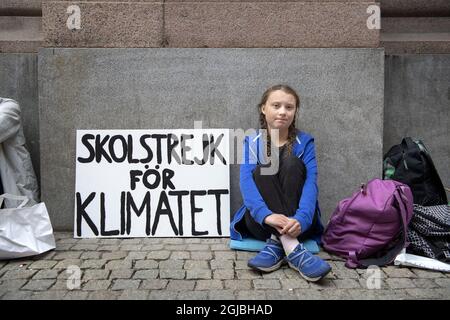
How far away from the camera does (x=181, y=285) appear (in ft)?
7.97

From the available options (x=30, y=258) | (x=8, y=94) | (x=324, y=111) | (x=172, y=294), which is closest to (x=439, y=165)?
(x=324, y=111)

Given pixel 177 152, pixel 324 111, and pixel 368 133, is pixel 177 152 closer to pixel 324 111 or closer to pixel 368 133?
pixel 324 111

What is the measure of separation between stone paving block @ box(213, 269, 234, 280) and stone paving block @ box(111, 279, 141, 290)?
48cm

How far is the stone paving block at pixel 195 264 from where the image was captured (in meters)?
2.71

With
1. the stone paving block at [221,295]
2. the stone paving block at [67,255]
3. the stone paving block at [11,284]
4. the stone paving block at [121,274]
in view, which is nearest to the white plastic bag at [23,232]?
the stone paving block at [67,255]

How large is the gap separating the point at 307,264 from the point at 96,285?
129 centimetres

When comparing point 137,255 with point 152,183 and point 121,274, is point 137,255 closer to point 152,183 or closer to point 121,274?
point 121,274

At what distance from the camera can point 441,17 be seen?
4074 millimetres

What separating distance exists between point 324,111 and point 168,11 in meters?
1.64

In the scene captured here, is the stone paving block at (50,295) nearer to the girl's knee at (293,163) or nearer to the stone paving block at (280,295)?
the stone paving block at (280,295)

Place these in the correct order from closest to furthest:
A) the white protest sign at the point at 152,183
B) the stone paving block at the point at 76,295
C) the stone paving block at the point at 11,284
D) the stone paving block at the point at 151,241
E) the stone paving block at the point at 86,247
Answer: the stone paving block at the point at 76,295
the stone paving block at the point at 11,284
the stone paving block at the point at 86,247
the stone paving block at the point at 151,241
the white protest sign at the point at 152,183

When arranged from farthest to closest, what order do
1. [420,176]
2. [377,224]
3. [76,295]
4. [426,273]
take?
[420,176]
[377,224]
[426,273]
[76,295]

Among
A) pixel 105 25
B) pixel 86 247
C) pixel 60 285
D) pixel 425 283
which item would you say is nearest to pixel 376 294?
pixel 425 283

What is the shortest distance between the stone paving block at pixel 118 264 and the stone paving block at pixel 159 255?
0.57ft
